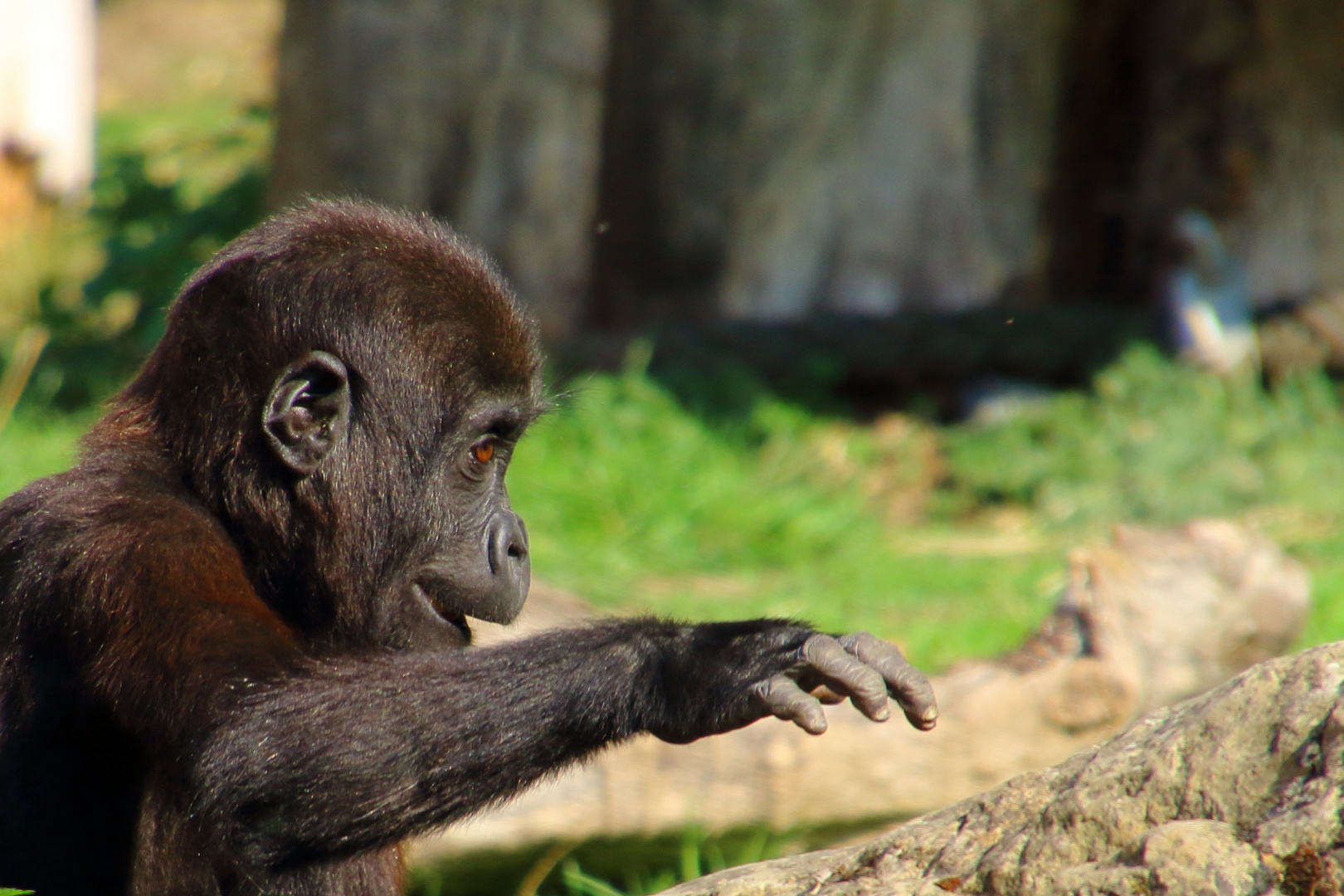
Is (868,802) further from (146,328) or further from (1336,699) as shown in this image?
(146,328)

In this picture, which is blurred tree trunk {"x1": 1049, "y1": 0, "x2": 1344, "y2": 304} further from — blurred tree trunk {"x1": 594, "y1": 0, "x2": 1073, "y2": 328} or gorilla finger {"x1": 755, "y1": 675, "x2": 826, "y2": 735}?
gorilla finger {"x1": 755, "y1": 675, "x2": 826, "y2": 735}

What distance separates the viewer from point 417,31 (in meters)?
7.16

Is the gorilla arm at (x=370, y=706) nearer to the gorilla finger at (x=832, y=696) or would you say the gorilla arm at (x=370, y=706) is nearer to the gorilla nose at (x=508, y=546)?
the gorilla finger at (x=832, y=696)

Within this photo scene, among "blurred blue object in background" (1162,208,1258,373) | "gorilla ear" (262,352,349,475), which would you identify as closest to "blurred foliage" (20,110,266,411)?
"gorilla ear" (262,352,349,475)

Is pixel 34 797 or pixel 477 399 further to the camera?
pixel 477 399

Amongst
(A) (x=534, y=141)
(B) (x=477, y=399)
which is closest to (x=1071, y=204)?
(A) (x=534, y=141)

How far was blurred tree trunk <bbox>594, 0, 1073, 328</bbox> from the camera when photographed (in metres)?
7.75

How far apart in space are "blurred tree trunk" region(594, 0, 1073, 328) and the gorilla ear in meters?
5.12

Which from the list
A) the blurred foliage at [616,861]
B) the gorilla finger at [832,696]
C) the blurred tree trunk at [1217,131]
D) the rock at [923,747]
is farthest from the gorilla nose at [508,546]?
the blurred tree trunk at [1217,131]

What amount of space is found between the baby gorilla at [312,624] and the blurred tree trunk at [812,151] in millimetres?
4703

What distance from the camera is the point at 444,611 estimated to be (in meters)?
3.11

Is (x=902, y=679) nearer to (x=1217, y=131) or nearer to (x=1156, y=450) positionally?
(x=1156, y=450)

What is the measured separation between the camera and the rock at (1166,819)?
1.91 metres

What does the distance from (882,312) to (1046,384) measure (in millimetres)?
1012
